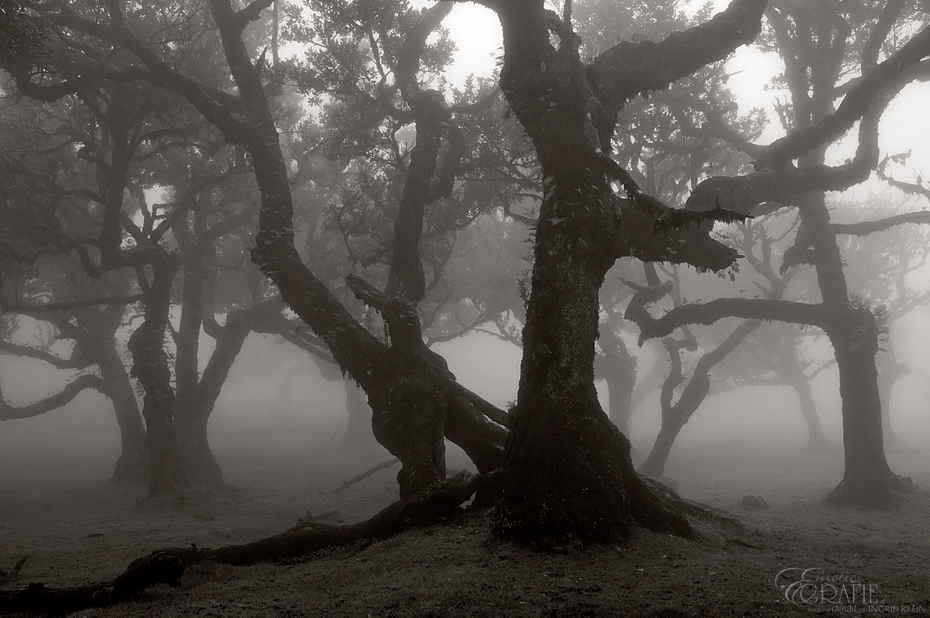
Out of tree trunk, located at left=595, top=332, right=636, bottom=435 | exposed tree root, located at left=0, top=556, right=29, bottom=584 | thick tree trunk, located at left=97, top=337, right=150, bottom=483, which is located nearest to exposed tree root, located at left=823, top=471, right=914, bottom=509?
tree trunk, located at left=595, top=332, right=636, bottom=435

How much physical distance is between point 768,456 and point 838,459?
3689mm

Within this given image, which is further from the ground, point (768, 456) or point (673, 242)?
point (673, 242)

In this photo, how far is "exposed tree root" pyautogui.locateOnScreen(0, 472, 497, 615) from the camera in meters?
5.18

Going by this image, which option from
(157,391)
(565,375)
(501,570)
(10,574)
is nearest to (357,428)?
(157,391)

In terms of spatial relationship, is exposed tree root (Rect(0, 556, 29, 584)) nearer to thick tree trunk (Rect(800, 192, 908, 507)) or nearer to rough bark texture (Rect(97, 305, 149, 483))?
rough bark texture (Rect(97, 305, 149, 483))

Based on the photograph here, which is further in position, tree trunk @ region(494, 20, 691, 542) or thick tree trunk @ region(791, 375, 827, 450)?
thick tree trunk @ region(791, 375, 827, 450)

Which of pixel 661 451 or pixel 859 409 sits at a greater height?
pixel 859 409

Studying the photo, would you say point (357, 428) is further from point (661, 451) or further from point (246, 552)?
point (246, 552)

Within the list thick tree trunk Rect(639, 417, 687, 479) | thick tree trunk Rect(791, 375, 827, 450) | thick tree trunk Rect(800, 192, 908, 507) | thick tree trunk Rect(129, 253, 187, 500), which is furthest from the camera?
thick tree trunk Rect(791, 375, 827, 450)

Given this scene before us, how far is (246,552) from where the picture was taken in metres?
6.67

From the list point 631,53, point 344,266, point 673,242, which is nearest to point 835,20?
point 631,53

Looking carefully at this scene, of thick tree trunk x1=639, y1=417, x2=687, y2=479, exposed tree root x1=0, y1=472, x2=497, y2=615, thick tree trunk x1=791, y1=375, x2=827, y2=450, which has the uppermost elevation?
thick tree trunk x1=791, y1=375, x2=827, y2=450

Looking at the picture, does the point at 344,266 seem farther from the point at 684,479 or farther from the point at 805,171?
the point at 805,171

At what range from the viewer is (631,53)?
28.3ft
